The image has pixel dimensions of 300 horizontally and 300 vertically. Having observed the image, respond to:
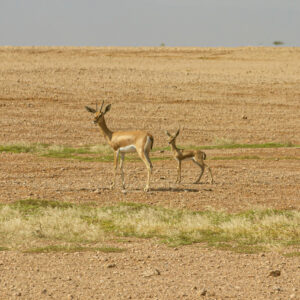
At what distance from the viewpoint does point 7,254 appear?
9555mm

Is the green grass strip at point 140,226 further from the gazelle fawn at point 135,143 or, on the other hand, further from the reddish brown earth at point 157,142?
the gazelle fawn at point 135,143

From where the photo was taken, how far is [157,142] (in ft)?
82.7

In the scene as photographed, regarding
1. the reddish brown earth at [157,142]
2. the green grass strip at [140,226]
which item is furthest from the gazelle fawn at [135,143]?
the green grass strip at [140,226]

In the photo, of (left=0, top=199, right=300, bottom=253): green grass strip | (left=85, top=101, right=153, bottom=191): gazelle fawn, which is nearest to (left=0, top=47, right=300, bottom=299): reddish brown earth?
(left=0, top=199, right=300, bottom=253): green grass strip

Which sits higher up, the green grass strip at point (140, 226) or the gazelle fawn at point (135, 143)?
the gazelle fawn at point (135, 143)

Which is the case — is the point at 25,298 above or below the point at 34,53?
below

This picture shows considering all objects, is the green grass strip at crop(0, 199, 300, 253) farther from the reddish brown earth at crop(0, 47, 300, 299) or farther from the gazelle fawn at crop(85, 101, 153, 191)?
the gazelle fawn at crop(85, 101, 153, 191)

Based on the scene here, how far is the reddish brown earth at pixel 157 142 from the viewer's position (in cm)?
850

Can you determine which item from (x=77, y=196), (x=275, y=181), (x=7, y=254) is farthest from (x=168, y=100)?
(x=7, y=254)

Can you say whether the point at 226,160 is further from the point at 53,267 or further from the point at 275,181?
the point at 53,267

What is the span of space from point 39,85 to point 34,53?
33.9ft

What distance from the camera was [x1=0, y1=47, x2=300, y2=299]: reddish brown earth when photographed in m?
8.50

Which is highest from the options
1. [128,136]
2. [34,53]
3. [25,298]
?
[34,53]

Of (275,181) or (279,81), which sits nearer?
(275,181)
